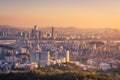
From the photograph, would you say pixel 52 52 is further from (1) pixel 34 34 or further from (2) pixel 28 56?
(1) pixel 34 34

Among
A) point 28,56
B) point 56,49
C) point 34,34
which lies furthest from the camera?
point 34,34

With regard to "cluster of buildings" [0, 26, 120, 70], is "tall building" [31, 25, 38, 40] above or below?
above

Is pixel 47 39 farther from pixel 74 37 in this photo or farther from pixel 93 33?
pixel 93 33

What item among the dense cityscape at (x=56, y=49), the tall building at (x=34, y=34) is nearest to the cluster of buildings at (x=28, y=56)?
the dense cityscape at (x=56, y=49)

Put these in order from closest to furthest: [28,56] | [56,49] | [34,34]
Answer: [28,56] < [56,49] < [34,34]

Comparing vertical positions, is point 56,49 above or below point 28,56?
above

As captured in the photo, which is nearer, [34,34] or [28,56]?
[28,56]

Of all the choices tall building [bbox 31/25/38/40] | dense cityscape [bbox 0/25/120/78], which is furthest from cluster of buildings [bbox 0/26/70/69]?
tall building [bbox 31/25/38/40]

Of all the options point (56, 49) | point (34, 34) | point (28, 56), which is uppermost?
point (34, 34)

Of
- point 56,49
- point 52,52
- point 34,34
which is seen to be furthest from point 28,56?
point 34,34

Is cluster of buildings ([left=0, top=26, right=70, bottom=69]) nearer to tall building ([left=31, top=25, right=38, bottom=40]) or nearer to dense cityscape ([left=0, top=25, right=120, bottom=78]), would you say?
dense cityscape ([left=0, top=25, right=120, bottom=78])
